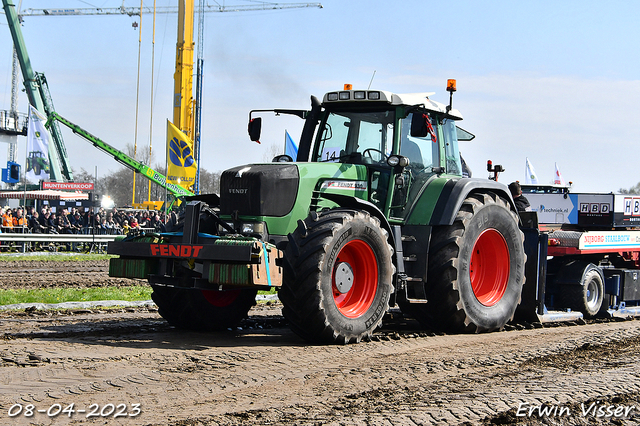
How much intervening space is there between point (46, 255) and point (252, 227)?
55.6 feet

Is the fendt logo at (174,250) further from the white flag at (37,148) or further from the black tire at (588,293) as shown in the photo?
the white flag at (37,148)

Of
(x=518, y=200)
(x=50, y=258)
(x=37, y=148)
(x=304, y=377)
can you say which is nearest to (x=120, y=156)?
(x=37, y=148)

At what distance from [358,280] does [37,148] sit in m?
21.9

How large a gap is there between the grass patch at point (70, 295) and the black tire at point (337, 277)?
219 inches

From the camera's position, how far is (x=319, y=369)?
19.9ft

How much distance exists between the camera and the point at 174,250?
7352 millimetres

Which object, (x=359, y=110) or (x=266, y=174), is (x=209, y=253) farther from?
(x=359, y=110)

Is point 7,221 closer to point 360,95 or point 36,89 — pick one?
point 360,95

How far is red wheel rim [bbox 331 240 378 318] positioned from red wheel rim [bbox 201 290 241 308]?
1729 mm

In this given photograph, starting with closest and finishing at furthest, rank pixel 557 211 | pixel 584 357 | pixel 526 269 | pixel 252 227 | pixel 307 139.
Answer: pixel 584 357 < pixel 252 227 < pixel 307 139 < pixel 526 269 < pixel 557 211

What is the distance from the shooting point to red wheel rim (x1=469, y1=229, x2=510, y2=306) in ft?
29.9

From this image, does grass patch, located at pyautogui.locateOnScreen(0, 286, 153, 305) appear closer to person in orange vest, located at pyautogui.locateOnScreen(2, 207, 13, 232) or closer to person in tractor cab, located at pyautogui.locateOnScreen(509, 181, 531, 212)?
person in tractor cab, located at pyautogui.locateOnScreen(509, 181, 531, 212)

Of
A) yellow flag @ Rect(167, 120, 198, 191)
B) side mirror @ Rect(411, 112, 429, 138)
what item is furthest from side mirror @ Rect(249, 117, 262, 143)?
yellow flag @ Rect(167, 120, 198, 191)

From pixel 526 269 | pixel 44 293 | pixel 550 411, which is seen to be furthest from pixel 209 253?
pixel 44 293
